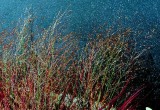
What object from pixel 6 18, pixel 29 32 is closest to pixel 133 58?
pixel 29 32

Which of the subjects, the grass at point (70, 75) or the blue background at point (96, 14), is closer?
the grass at point (70, 75)

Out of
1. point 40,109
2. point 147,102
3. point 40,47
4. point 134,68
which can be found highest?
point 40,47

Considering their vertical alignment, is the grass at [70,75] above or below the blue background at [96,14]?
below

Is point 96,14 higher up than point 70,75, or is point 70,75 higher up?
point 96,14

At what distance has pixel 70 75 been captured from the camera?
2.16m

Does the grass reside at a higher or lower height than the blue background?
lower

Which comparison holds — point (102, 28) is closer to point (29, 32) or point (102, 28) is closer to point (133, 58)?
point (133, 58)

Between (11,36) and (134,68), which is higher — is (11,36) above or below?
above

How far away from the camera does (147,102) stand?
2.36 meters

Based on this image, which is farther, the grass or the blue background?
the blue background

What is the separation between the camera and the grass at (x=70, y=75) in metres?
1.75

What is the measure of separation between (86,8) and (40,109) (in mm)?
1190

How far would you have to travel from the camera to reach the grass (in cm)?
175

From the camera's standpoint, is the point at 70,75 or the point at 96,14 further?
the point at 96,14
